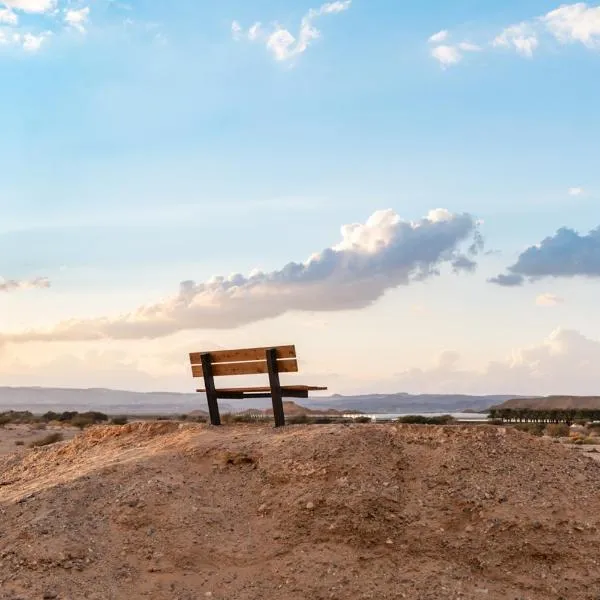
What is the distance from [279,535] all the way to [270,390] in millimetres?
3343

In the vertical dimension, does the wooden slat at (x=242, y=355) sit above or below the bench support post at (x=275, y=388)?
above

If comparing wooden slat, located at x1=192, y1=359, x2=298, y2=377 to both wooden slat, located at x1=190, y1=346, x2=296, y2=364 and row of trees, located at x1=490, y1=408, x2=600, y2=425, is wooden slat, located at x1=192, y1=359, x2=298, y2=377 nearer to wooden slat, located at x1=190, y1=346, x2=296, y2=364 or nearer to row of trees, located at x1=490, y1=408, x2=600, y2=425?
wooden slat, located at x1=190, y1=346, x2=296, y2=364

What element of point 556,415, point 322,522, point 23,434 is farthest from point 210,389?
point 556,415

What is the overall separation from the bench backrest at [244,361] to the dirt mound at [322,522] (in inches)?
55.0

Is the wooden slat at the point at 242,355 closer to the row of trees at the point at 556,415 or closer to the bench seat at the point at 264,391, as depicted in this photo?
the bench seat at the point at 264,391

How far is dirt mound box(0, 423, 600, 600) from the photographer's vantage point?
23.3 feet

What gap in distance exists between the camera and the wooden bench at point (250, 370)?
10625 millimetres

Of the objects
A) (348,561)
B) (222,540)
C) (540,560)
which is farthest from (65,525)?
(540,560)

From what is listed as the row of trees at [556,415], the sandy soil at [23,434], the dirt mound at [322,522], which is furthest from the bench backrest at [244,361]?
the row of trees at [556,415]

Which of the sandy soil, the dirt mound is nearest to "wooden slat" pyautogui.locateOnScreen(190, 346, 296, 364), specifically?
the dirt mound

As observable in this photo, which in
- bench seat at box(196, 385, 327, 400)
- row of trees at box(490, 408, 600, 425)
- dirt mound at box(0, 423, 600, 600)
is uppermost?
bench seat at box(196, 385, 327, 400)

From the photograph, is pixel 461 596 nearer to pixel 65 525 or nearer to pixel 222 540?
pixel 222 540

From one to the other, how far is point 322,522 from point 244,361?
3672mm

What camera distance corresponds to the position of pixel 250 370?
10.9 m
